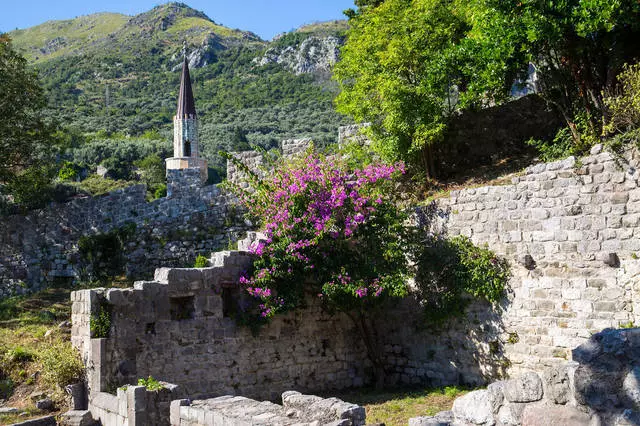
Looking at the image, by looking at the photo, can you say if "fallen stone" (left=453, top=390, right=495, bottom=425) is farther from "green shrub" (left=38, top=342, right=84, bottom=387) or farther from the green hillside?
the green hillside

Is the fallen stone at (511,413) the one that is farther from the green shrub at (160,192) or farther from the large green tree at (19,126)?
the green shrub at (160,192)

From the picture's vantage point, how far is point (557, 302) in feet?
35.9

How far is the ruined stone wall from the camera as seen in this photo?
11109 millimetres

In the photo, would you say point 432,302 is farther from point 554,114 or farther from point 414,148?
point 554,114

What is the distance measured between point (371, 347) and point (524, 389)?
929 centimetres

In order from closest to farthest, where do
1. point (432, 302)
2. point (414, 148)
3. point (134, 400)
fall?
point (134, 400), point (432, 302), point (414, 148)

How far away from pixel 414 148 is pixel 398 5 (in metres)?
5.06

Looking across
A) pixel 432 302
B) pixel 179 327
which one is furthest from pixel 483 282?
pixel 179 327

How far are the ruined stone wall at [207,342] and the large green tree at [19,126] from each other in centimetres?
963

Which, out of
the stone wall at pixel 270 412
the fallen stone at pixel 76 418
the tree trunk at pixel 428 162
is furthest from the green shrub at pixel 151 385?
the tree trunk at pixel 428 162

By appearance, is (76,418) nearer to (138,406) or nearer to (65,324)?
(138,406)

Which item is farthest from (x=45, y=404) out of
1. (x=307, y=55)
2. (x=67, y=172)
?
(x=307, y=55)

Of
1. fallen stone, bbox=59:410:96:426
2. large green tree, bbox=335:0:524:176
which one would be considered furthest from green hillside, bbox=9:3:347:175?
fallen stone, bbox=59:410:96:426

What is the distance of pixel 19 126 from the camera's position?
19.3 metres
